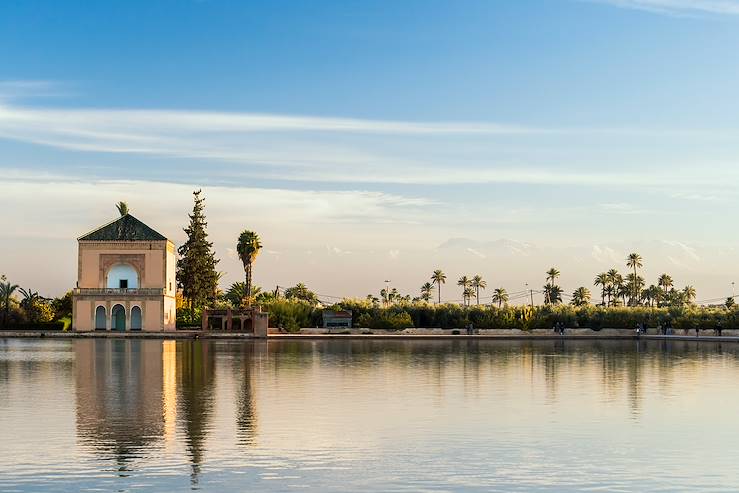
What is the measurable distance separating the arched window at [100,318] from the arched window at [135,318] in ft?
6.46

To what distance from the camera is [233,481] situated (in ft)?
37.7

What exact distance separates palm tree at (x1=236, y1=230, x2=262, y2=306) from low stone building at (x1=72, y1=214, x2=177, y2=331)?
42.3ft

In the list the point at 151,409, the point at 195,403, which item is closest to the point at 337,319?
the point at 195,403

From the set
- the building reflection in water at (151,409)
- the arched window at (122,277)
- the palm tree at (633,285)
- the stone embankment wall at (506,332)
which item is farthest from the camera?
the palm tree at (633,285)

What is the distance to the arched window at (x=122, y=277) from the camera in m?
75.4

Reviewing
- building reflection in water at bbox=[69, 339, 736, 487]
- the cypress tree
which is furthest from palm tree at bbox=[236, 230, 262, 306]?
building reflection in water at bbox=[69, 339, 736, 487]

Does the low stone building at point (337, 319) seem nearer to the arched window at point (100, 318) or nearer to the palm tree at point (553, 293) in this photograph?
the arched window at point (100, 318)

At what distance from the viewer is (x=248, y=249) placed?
88.8 m

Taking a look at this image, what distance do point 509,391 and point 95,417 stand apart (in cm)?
923

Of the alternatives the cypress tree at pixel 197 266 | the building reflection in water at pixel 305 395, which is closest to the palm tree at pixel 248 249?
the cypress tree at pixel 197 266

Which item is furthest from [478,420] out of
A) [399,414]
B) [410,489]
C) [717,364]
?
[717,364]

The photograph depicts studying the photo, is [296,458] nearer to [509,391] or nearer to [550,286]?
[509,391]

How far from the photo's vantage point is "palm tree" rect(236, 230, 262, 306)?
291ft

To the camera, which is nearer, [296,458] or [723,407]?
[296,458]
